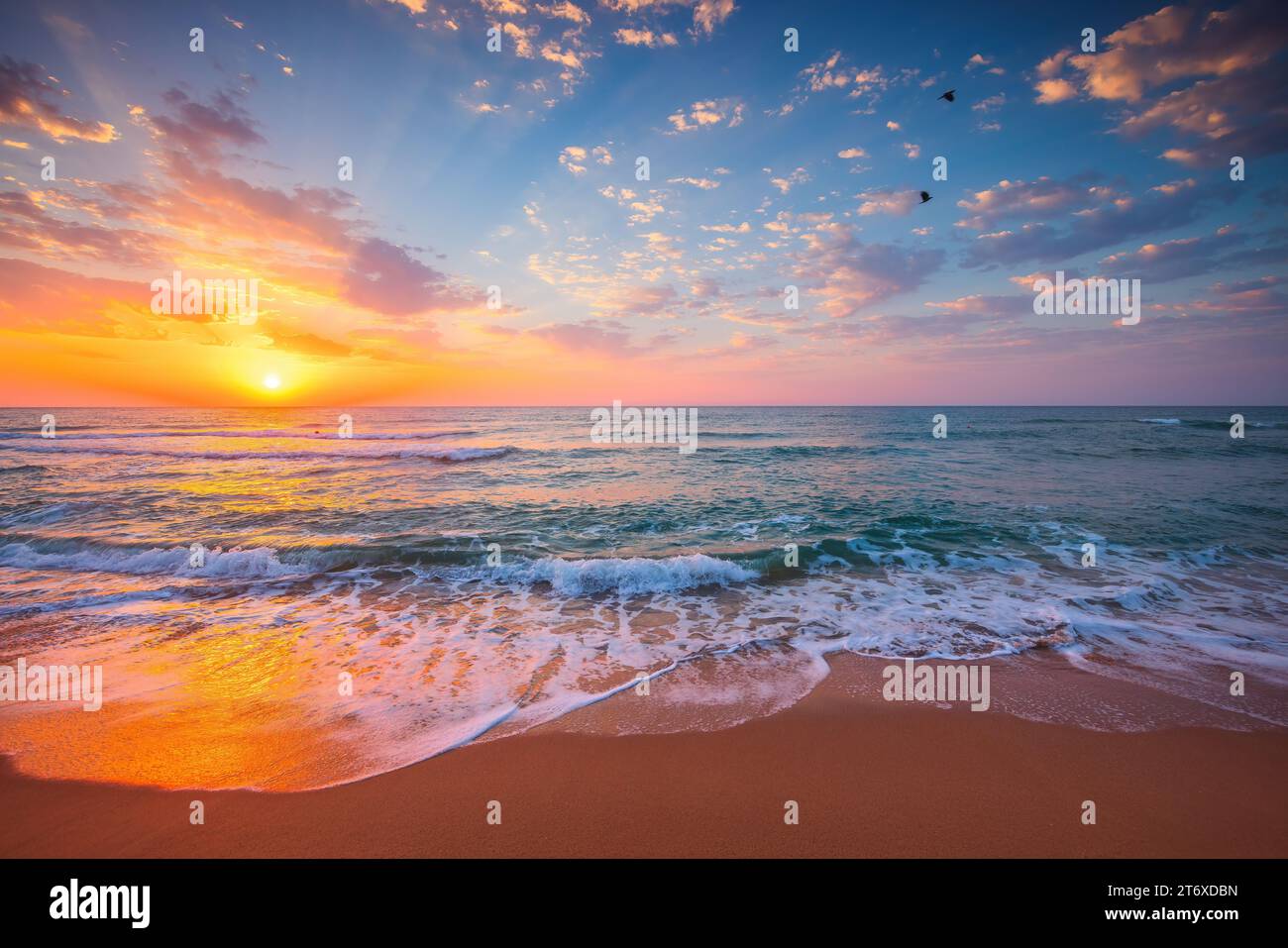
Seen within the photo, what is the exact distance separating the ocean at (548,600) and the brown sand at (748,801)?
0.32 meters

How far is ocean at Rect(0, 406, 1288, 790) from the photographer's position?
4.73m

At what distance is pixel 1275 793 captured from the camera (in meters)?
3.62

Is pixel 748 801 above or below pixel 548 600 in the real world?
below

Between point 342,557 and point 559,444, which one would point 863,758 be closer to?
point 342,557

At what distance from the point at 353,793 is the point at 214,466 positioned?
28997 mm

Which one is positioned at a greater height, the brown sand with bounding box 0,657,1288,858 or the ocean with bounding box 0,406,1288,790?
the ocean with bounding box 0,406,1288,790

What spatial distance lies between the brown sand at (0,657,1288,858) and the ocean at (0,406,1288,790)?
1.06ft

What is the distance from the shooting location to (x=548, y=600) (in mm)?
8242

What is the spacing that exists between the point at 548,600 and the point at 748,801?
5.30 meters

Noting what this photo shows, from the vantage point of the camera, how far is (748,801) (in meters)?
3.54

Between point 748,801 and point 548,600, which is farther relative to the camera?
point 548,600
